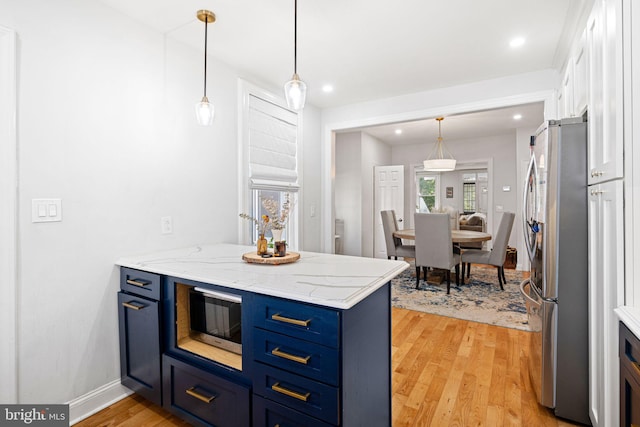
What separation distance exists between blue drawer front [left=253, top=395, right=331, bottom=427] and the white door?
5496mm

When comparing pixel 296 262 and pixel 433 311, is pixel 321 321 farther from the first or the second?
pixel 433 311

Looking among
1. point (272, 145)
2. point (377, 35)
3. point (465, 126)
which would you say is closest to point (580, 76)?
point (377, 35)

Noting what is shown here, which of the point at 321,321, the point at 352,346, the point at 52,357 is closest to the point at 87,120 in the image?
the point at 52,357

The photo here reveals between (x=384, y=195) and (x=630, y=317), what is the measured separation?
5.74 meters

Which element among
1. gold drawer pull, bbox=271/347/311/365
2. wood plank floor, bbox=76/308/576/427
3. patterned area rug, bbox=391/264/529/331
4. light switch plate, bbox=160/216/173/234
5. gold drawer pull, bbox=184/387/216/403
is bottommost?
wood plank floor, bbox=76/308/576/427

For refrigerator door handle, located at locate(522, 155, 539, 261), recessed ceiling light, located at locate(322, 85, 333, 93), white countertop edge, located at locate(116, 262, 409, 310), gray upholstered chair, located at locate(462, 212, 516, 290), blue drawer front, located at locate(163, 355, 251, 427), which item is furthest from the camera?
gray upholstered chair, located at locate(462, 212, 516, 290)

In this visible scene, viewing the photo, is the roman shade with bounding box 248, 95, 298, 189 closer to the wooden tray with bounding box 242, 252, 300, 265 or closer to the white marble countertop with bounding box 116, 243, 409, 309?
the white marble countertop with bounding box 116, 243, 409, 309

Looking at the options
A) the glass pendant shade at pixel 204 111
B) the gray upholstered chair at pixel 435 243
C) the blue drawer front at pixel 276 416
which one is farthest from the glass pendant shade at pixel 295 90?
the gray upholstered chair at pixel 435 243

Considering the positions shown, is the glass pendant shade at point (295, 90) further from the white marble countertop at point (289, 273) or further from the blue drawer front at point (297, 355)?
the blue drawer front at point (297, 355)

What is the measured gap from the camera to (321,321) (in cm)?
120

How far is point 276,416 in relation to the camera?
1.31 meters

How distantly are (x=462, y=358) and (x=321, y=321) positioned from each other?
1862mm

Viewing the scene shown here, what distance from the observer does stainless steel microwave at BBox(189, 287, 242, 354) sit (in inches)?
61.7

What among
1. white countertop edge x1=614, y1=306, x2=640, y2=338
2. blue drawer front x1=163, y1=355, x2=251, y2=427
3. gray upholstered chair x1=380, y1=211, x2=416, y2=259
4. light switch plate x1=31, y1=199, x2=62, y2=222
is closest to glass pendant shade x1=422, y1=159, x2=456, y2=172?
gray upholstered chair x1=380, y1=211, x2=416, y2=259
